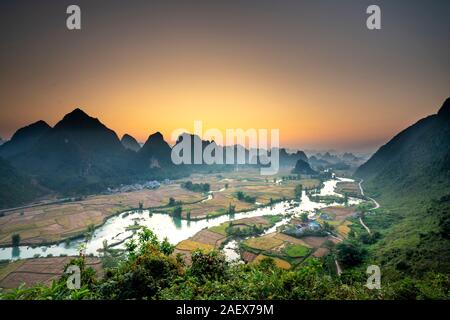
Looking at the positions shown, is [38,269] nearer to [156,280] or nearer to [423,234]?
[156,280]

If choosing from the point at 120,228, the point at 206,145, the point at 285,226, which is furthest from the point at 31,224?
the point at 206,145

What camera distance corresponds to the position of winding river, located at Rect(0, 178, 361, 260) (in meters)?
18.4

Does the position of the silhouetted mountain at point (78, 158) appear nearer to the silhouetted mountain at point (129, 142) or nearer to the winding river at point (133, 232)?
the winding river at point (133, 232)

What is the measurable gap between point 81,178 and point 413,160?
62.7 m

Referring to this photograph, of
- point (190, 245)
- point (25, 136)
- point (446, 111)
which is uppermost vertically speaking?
point (446, 111)

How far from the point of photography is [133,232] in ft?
74.3

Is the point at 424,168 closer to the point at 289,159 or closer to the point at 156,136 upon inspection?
the point at 156,136

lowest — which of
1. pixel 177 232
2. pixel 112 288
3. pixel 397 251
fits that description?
pixel 177 232

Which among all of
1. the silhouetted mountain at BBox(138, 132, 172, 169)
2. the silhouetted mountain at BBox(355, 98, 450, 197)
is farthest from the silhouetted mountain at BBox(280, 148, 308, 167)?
the silhouetted mountain at BBox(355, 98, 450, 197)

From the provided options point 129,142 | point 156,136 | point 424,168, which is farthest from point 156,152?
point 424,168

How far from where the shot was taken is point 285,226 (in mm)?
22750

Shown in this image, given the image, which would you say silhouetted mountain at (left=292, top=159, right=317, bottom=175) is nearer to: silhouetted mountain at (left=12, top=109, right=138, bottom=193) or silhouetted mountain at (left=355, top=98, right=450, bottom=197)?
silhouetted mountain at (left=355, top=98, right=450, bottom=197)

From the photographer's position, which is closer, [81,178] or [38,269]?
[38,269]

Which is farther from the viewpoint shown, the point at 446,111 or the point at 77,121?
the point at 77,121
